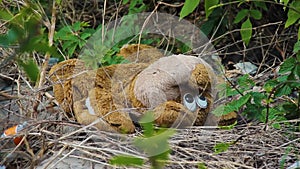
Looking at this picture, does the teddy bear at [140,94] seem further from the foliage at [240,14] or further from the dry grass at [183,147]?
the foliage at [240,14]

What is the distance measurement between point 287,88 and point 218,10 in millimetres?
1216

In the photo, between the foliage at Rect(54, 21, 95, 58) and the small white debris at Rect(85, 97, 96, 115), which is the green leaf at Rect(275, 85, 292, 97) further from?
the foliage at Rect(54, 21, 95, 58)

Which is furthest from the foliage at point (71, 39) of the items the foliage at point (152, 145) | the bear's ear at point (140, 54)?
the foliage at point (152, 145)

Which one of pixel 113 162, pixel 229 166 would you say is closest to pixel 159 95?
pixel 229 166

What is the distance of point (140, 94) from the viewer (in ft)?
5.29

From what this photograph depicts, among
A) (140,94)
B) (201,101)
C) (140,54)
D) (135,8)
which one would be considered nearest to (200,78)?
(201,101)

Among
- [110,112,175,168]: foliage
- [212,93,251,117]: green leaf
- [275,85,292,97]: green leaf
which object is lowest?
[212,93,251,117]: green leaf

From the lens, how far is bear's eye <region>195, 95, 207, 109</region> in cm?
167

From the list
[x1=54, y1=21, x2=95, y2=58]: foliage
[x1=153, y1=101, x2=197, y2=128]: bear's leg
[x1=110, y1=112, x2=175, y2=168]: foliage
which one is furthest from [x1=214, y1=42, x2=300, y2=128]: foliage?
[x1=110, y1=112, x2=175, y2=168]: foliage

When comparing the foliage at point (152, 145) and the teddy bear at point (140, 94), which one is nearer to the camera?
the foliage at point (152, 145)

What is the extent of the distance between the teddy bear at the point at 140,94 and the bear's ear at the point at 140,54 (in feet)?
0.27

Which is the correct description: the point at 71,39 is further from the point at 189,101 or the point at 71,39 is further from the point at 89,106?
the point at 189,101

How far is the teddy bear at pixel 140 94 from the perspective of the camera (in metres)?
1.60

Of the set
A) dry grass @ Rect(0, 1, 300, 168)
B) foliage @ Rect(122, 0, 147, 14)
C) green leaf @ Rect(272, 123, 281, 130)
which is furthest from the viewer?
foliage @ Rect(122, 0, 147, 14)
